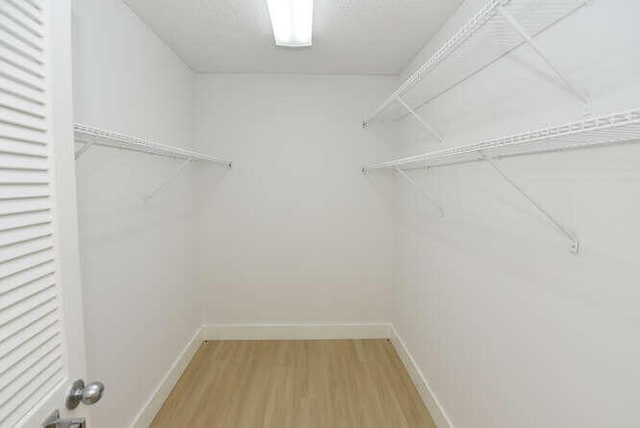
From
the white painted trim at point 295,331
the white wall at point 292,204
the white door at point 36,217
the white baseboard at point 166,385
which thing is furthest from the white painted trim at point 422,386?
the white door at point 36,217

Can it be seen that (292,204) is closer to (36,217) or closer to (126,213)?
(126,213)

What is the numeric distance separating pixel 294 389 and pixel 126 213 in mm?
1638

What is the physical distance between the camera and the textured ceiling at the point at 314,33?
1861 mm

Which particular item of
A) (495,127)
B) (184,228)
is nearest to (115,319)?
(184,228)

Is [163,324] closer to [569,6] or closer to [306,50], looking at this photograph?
[306,50]

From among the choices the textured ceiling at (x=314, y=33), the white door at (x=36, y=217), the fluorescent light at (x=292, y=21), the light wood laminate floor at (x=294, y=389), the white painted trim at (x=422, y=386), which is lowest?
the light wood laminate floor at (x=294, y=389)

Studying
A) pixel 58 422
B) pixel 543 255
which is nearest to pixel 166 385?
pixel 58 422

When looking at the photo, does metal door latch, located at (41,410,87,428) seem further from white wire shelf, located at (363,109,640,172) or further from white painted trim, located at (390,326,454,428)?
white painted trim, located at (390,326,454,428)

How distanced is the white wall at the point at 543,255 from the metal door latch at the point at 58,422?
1.38 m

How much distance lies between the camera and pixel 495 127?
4.89 feet

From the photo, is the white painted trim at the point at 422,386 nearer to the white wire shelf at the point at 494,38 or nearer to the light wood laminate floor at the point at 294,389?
the light wood laminate floor at the point at 294,389

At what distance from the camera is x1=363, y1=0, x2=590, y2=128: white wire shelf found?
0.92 m

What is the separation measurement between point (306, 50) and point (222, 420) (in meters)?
2.57

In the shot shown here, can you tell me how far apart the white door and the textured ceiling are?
4.26 ft
